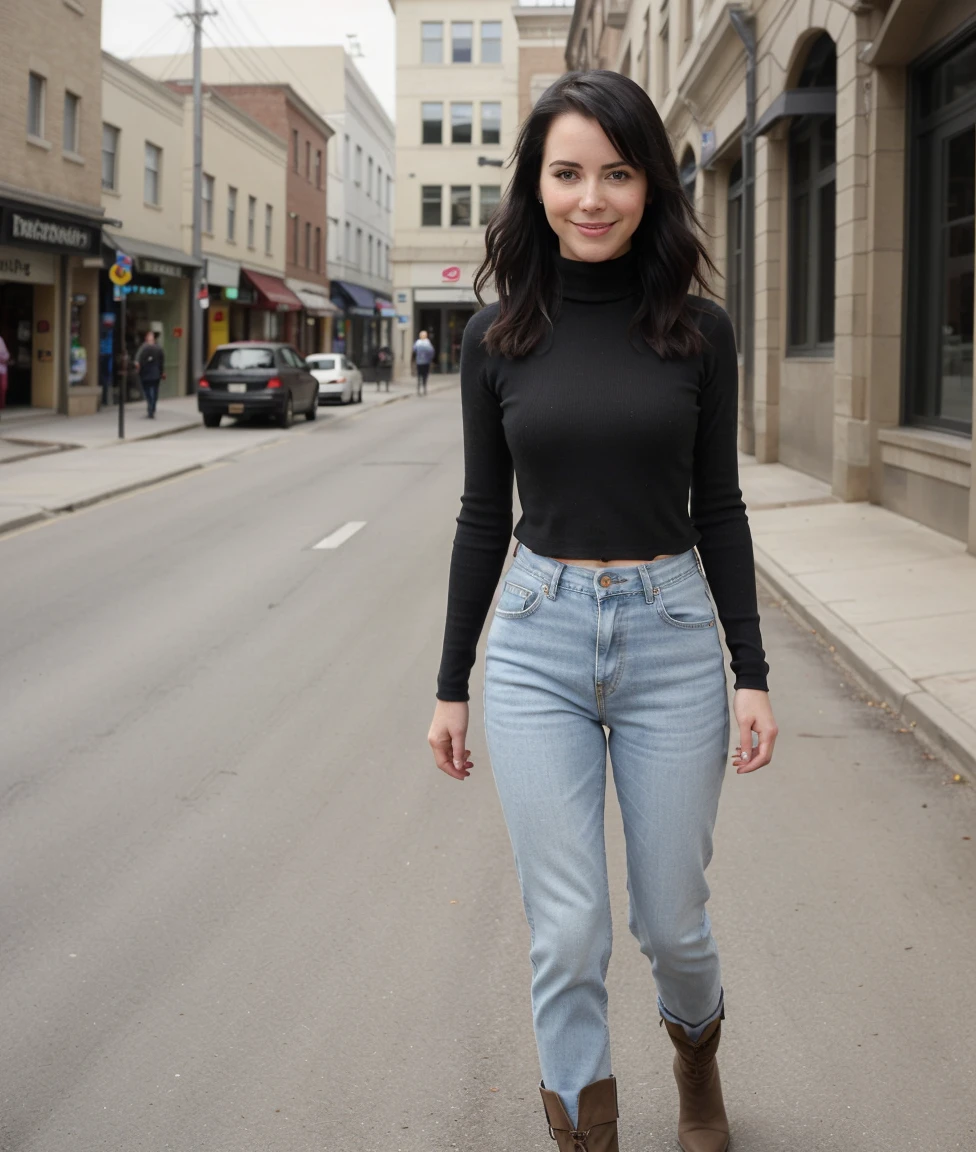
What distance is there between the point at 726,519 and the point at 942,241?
37.7 feet

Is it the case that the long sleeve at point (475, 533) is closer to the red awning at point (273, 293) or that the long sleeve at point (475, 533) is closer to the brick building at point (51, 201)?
the brick building at point (51, 201)

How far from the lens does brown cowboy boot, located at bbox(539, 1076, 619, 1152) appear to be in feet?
8.22

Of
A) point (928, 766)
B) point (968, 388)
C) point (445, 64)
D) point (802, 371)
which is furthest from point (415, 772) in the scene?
point (445, 64)

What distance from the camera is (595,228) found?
2.60m

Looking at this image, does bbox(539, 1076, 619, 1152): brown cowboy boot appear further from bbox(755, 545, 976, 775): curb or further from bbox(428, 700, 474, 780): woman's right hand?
bbox(755, 545, 976, 775): curb

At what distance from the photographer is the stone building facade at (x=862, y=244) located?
12.5 metres

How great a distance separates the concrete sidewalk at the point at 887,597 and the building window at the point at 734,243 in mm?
9665

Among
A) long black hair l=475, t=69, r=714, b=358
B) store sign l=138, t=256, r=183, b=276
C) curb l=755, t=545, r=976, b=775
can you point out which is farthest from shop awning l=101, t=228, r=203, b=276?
long black hair l=475, t=69, r=714, b=358

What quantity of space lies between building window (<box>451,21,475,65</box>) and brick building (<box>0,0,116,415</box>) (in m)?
37.5

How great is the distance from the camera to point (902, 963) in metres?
3.98

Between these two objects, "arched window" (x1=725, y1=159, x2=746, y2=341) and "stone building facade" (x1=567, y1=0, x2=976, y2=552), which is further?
"arched window" (x1=725, y1=159, x2=746, y2=341)

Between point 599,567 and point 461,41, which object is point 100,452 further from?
point 461,41

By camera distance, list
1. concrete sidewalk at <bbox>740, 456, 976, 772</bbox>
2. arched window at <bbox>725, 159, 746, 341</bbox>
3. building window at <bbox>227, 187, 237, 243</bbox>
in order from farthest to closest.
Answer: building window at <bbox>227, 187, 237, 243</bbox> < arched window at <bbox>725, 159, 746, 341</bbox> < concrete sidewalk at <bbox>740, 456, 976, 772</bbox>

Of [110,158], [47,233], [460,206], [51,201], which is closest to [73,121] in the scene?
[51,201]
